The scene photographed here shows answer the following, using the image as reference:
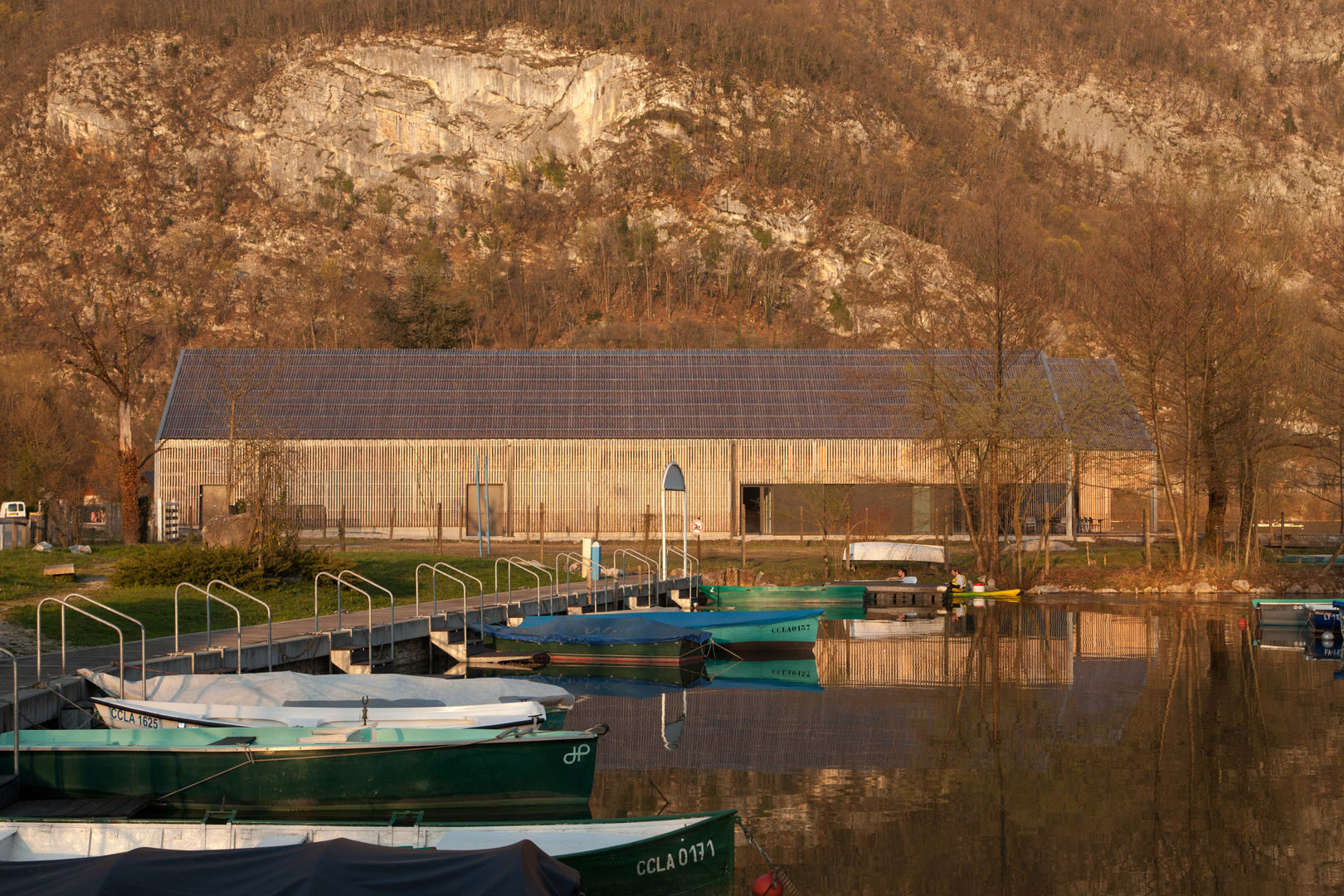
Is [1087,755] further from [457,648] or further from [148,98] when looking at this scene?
[148,98]

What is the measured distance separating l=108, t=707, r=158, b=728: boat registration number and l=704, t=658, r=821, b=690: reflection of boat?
37.3ft

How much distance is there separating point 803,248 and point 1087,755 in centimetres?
11071

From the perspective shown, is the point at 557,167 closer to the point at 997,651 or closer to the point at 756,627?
the point at 756,627

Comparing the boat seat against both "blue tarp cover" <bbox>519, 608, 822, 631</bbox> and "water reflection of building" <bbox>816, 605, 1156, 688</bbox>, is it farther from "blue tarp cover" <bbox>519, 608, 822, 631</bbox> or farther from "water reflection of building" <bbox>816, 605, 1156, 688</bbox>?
"blue tarp cover" <bbox>519, 608, 822, 631</bbox>

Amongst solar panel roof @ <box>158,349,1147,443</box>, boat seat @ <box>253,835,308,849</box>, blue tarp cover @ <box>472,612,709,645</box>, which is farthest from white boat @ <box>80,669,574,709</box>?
solar panel roof @ <box>158,349,1147,443</box>

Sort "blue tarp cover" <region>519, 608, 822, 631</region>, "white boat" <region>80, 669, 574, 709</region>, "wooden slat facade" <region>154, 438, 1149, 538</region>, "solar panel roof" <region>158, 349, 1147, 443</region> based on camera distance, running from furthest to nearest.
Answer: "solar panel roof" <region>158, 349, 1147, 443</region>, "wooden slat facade" <region>154, 438, 1149, 538</region>, "blue tarp cover" <region>519, 608, 822, 631</region>, "white boat" <region>80, 669, 574, 709</region>

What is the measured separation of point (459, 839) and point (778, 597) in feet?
84.3

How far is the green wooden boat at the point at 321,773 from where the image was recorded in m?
13.5

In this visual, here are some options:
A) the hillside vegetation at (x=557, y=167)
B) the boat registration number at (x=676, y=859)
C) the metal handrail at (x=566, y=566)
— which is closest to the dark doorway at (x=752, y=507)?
the metal handrail at (x=566, y=566)

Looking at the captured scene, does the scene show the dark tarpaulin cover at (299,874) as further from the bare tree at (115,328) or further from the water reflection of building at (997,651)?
the bare tree at (115,328)

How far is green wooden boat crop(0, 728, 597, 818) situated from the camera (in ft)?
44.2

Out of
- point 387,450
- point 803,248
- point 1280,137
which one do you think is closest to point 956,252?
point 803,248

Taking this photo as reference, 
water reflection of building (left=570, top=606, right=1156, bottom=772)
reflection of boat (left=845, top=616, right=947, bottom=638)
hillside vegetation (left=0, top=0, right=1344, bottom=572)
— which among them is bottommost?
reflection of boat (left=845, top=616, right=947, bottom=638)

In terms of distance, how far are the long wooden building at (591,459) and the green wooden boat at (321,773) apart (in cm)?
3441
